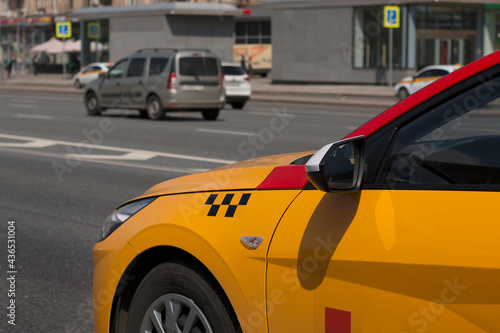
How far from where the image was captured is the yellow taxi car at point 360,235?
244cm

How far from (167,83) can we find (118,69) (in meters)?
2.20

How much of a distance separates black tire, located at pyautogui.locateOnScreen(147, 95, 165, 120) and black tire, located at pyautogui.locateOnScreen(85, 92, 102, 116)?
82.4 inches

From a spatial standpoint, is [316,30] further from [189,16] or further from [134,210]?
[134,210]

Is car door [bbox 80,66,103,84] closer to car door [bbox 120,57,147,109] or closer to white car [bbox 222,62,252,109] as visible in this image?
white car [bbox 222,62,252,109]

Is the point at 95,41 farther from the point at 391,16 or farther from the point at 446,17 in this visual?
the point at 391,16

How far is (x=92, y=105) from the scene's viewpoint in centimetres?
2323

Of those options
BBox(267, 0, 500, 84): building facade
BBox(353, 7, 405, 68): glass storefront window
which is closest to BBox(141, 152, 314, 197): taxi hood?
BBox(267, 0, 500, 84): building facade

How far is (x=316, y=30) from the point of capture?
136ft

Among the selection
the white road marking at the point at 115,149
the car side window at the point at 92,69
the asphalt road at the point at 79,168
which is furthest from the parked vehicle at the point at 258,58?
the white road marking at the point at 115,149

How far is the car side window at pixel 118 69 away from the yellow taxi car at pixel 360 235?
64.6ft

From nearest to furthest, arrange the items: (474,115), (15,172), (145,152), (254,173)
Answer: (474,115)
(254,173)
(15,172)
(145,152)

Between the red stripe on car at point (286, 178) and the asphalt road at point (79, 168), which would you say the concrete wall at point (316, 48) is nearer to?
the asphalt road at point (79, 168)

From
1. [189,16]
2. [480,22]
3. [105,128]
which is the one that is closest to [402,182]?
[105,128]

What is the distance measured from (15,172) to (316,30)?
31638 mm
